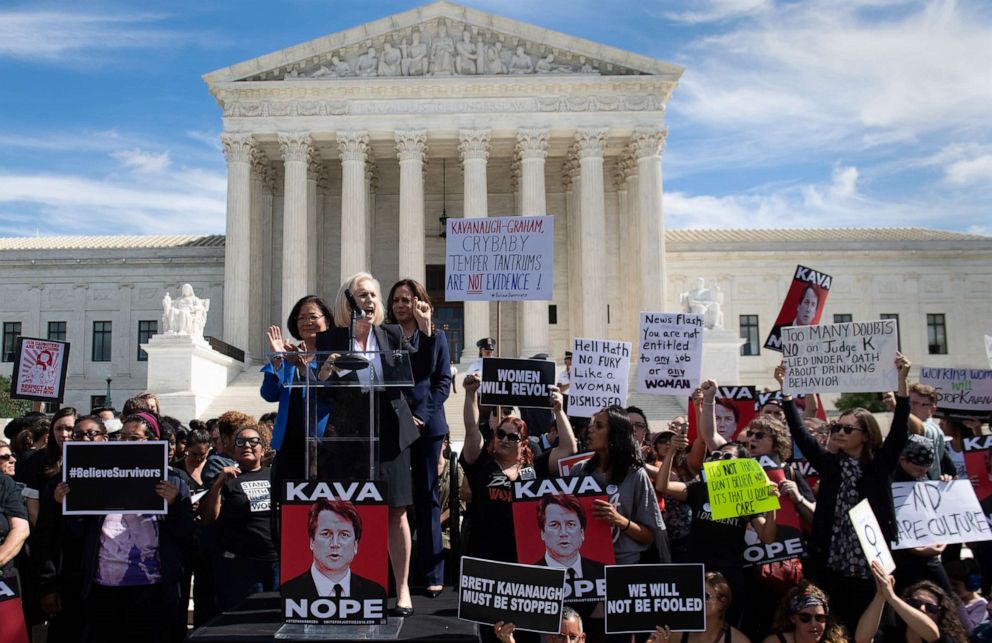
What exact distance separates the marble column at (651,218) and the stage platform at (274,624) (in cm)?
3201

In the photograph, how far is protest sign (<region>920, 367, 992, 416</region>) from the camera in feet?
40.2

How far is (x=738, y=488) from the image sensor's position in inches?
272

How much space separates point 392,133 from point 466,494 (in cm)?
3312

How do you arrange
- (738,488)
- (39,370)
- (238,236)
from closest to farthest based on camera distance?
1. (738,488)
2. (39,370)
3. (238,236)

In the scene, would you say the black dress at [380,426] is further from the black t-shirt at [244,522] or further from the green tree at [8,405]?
the green tree at [8,405]

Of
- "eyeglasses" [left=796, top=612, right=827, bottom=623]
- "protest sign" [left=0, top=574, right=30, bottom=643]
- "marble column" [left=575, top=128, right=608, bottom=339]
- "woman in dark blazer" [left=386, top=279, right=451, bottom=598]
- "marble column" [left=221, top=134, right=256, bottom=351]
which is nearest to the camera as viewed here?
"eyeglasses" [left=796, top=612, right=827, bottom=623]

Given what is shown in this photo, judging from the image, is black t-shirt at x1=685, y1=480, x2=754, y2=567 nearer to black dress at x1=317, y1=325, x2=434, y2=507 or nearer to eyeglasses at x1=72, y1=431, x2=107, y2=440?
black dress at x1=317, y1=325, x2=434, y2=507

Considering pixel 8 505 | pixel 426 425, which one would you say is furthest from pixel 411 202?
pixel 8 505

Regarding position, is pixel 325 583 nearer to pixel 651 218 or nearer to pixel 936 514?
pixel 936 514

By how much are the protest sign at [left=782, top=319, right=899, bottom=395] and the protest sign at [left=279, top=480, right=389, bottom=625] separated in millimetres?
5007

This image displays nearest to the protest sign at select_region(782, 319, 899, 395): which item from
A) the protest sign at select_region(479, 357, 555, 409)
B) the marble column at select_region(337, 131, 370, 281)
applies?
the protest sign at select_region(479, 357, 555, 409)

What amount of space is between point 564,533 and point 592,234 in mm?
32620

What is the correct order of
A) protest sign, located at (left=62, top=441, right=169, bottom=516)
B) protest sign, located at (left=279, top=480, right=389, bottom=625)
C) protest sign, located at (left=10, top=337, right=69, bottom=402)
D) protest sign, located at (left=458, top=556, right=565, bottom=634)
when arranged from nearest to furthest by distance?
protest sign, located at (left=279, top=480, right=389, bottom=625) → protest sign, located at (left=458, top=556, right=565, bottom=634) → protest sign, located at (left=62, top=441, right=169, bottom=516) → protest sign, located at (left=10, top=337, right=69, bottom=402)

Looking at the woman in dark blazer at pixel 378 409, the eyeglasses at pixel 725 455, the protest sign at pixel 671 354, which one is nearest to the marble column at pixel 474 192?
the protest sign at pixel 671 354
